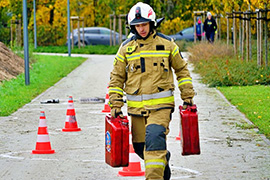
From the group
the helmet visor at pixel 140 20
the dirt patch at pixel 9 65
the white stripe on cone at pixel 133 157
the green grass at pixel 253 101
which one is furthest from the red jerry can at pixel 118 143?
the dirt patch at pixel 9 65

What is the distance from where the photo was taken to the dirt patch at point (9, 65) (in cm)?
2186

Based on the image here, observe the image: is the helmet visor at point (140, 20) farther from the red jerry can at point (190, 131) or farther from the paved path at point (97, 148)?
the paved path at point (97, 148)

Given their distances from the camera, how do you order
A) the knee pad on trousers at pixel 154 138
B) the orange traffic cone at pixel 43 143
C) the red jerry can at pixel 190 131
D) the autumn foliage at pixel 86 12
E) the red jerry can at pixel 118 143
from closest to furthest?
the knee pad on trousers at pixel 154 138 < the red jerry can at pixel 118 143 < the red jerry can at pixel 190 131 < the orange traffic cone at pixel 43 143 < the autumn foliage at pixel 86 12

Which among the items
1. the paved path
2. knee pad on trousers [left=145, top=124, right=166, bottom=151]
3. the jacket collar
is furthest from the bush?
knee pad on trousers [left=145, top=124, right=166, bottom=151]

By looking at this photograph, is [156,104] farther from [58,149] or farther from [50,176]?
[58,149]

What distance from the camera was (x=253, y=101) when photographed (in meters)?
15.1

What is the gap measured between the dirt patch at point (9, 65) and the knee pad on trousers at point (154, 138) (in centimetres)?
1472

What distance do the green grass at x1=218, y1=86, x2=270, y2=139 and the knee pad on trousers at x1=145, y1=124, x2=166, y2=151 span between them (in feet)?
15.1

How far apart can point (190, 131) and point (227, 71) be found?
13.5 meters

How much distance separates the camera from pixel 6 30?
161 feet

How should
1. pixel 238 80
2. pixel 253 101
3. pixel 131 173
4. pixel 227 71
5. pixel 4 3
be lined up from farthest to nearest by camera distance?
1. pixel 4 3
2. pixel 227 71
3. pixel 238 80
4. pixel 253 101
5. pixel 131 173

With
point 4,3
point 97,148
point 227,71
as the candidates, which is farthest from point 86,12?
point 97,148

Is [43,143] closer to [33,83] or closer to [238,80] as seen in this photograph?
[238,80]

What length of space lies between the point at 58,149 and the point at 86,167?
154 cm
